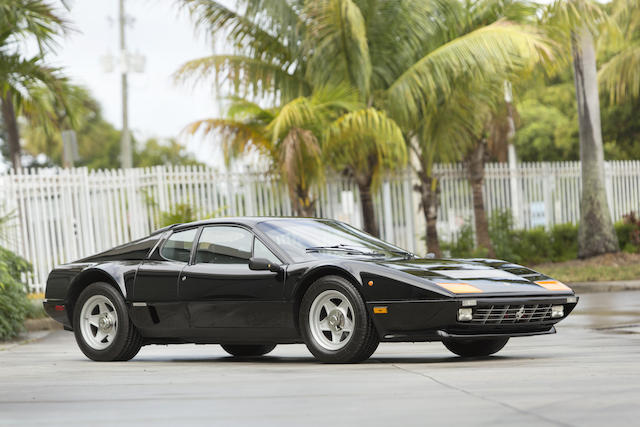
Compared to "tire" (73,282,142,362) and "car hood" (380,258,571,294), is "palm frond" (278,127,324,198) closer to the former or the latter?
"tire" (73,282,142,362)

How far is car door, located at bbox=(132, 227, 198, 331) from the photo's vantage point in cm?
926

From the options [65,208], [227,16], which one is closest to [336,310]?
[65,208]

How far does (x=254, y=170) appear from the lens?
821 inches

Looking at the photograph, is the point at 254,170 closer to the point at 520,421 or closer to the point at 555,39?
the point at 555,39

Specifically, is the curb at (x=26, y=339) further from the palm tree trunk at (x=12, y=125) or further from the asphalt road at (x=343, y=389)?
the palm tree trunk at (x=12, y=125)

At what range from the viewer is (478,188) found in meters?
23.2

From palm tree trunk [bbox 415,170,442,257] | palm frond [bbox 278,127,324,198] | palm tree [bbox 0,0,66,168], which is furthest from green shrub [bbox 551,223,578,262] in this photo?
palm tree [bbox 0,0,66,168]

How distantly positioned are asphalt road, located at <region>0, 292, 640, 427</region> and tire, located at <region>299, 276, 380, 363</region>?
0.51ft

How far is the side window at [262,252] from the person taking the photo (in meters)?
8.77

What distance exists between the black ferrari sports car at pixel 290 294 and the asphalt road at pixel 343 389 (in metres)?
0.25

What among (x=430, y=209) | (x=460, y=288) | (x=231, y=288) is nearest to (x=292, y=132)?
(x=430, y=209)

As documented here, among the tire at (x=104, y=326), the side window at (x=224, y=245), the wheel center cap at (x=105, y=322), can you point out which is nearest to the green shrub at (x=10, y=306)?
the tire at (x=104, y=326)

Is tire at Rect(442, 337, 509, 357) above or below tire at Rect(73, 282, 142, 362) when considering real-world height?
below

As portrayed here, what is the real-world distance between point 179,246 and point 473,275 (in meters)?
2.83
